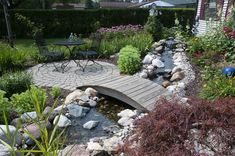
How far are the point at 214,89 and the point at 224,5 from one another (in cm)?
656

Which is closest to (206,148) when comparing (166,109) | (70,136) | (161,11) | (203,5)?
(166,109)

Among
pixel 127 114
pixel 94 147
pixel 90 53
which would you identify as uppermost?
pixel 90 53

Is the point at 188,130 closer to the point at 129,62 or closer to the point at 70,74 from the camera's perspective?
the point at 129,62

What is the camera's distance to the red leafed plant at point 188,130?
1469 mm

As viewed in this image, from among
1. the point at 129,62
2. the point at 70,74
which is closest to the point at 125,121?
the point at 129,62

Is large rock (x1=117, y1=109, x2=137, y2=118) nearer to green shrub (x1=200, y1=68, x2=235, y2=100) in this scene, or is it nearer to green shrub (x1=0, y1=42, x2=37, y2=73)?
green shrub (x1=200, y1=68, x2=235, y2=100)

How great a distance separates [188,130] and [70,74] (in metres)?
4.94

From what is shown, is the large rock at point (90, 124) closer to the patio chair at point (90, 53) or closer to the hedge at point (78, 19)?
the patio chair at point (90, 53)

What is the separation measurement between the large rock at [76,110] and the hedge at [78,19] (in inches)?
404

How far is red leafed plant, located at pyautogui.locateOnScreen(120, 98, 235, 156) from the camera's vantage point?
1469 millimetres

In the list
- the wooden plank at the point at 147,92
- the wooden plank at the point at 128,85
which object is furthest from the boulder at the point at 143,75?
the wooden plank at the point at 147,92

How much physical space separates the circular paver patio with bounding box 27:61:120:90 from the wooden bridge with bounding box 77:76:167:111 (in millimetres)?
662

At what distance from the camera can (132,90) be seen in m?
4.30

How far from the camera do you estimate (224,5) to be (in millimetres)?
9250
